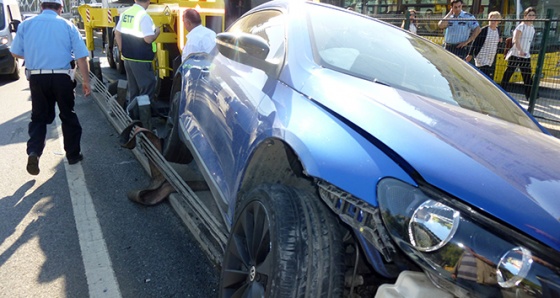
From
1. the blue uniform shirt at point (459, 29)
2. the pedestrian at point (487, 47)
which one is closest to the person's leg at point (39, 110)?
the blue uniform shirt at point (459, 29)

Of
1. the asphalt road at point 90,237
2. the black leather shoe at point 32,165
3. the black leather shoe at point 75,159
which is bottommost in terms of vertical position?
the asphalt road at point 90,237

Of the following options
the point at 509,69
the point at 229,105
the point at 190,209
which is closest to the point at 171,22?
the point at 190,209

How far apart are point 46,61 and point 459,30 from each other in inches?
260

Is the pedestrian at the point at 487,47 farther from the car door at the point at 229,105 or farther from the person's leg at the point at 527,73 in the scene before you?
the car door at the point at 229,105

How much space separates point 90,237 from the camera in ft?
11.4

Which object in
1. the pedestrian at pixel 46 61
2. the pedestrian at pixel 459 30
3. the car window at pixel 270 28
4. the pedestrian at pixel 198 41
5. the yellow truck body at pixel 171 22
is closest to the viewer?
the car window at pixel 270 28

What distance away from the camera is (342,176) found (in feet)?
5.62

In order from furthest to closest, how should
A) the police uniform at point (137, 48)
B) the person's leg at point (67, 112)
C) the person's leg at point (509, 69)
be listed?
the person's leg at point (509, 69) → the police uniform at point (137, 48) → the person's leg at point (67, 112)

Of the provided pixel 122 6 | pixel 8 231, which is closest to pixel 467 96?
pixel 8 231

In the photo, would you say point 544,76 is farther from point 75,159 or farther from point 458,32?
point 75,159

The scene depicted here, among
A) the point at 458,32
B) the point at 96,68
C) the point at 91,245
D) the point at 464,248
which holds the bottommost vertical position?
the point at 91,245

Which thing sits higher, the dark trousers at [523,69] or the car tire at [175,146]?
the dark trousers at [523,69]

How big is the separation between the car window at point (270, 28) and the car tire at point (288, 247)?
929 mm

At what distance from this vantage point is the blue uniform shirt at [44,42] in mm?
4691
